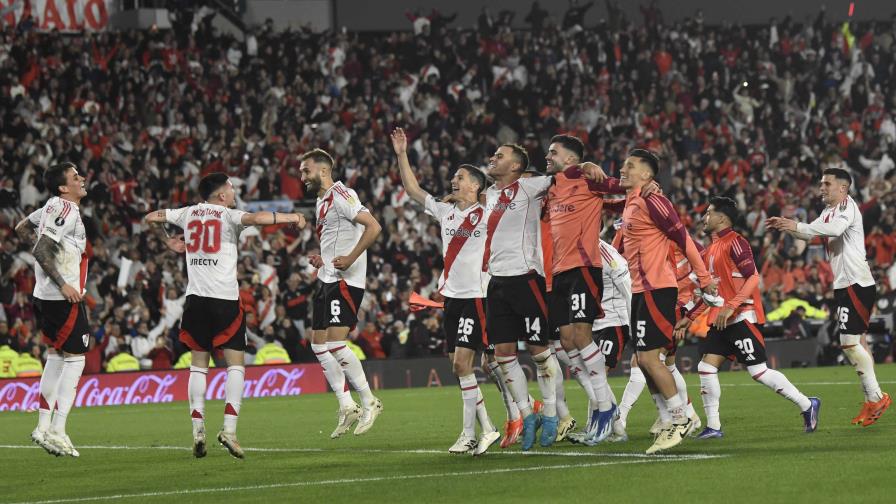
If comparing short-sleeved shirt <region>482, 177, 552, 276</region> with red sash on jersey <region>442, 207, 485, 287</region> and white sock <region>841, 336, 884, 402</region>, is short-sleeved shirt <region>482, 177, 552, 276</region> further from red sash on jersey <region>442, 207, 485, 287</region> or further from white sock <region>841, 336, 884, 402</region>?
white sock <region>841, 336, 884, 402</region>

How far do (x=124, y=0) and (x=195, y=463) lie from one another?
85.6ft

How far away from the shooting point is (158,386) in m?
24.8

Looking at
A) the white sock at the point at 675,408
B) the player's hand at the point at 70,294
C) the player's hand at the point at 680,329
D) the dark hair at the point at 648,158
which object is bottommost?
the white sock at the point at 675,408

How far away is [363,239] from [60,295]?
304cm

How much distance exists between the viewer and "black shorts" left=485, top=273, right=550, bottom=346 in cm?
1201

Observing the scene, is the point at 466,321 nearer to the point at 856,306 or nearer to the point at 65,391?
the point at 65,391

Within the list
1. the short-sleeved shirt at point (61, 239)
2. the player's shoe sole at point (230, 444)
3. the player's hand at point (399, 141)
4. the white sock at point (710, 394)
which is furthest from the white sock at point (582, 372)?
the short-sleeved shirt at point (61, 239)

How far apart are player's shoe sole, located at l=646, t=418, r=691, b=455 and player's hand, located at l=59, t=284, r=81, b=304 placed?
5764mm

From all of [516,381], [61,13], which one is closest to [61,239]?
[516,381]

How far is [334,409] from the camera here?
67.5ft

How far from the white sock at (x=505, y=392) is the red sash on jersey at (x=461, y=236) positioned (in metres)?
1.07

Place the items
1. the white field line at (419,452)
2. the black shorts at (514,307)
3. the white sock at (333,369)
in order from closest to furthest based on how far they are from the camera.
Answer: the white field line at (419,452), the black shorts at (514,307), the white sock at (333,369)

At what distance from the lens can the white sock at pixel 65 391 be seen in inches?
524

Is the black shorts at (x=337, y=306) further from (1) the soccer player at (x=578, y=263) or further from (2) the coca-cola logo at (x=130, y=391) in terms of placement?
(2) the coca-cola logo at (x=130, y=391)
